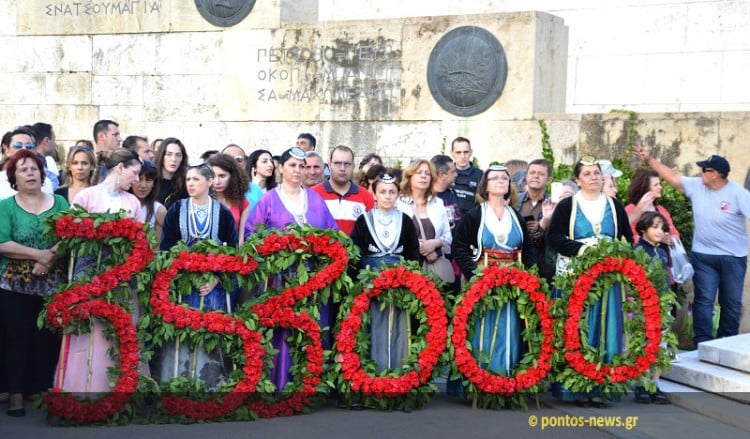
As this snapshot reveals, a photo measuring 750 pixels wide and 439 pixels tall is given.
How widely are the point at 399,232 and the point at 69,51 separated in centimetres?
942

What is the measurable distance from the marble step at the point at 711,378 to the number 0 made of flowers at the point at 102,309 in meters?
4.62

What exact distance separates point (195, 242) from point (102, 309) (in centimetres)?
92

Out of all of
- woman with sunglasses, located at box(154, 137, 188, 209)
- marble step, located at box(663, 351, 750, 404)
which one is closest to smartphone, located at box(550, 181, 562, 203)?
marble step, located at box(663, 351, 750, 404)

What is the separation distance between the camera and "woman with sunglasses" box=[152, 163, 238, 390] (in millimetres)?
7492

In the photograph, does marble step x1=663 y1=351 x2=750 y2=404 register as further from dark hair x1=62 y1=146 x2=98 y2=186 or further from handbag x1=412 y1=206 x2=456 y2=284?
dark hair x1=62 y1=146 x2=98 y2=186

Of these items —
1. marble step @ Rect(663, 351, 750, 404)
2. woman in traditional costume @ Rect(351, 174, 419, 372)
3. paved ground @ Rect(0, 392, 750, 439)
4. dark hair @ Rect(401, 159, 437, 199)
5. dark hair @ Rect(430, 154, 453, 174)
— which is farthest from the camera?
dark hair @ Rect(430, 154, 453, 174)

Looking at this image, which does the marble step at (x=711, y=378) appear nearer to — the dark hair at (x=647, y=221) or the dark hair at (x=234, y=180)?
the dark hair at (x=647, y=221)

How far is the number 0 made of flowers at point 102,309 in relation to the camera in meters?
7.16

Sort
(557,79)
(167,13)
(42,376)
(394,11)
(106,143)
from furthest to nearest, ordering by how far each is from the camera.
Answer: (394,11), (167,13), (557,79), (106,143), (42,376)

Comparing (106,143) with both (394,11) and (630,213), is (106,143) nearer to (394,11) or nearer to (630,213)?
(630,213)

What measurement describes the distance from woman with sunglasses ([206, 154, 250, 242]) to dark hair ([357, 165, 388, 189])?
1522 millimetres

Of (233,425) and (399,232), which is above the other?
(399,232)

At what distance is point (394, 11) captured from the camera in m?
18.4

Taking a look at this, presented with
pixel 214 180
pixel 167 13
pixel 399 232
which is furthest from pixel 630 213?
Result: pixel 167 13
